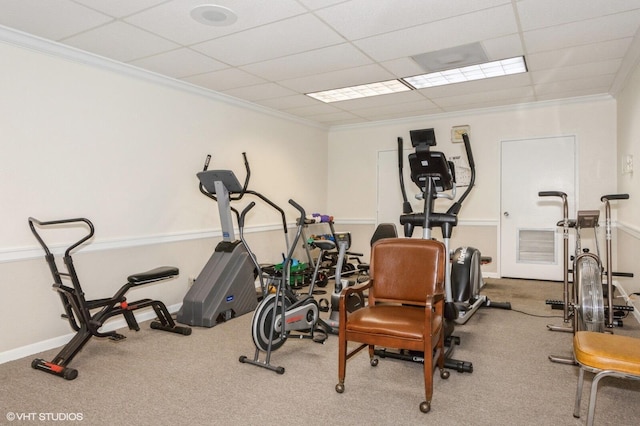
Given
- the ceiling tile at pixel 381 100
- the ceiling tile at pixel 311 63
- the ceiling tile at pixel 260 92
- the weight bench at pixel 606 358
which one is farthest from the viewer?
the ceiling tile at pixel 381 100

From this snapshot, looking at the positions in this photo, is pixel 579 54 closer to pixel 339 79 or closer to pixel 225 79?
pixel 339 79

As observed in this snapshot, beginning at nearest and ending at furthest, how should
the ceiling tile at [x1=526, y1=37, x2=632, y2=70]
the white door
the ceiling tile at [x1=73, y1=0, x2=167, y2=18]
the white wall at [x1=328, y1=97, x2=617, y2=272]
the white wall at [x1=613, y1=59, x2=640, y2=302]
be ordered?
1. the ceiling tile at [x1=73, y1=0, x2=167, y2=18]
2. the ceiling tile at [x1=526, y1=37, x2=632, y2=70]
3. the white wall at [x1=613, y1=59, x2=640, y2=302]
4. the white wall at [x1=328, y1=97, x2=617, y2=272]
5. the white door

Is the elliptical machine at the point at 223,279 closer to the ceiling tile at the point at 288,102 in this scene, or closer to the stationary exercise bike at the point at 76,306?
the stationary exercise bike at the point at 76,306

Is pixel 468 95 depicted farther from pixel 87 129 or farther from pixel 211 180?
pixel 87 129

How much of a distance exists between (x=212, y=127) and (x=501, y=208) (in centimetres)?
417

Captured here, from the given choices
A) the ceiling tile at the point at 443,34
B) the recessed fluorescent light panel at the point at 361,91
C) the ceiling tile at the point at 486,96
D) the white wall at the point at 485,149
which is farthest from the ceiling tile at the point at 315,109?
the ceiling tile at the point at 443,34

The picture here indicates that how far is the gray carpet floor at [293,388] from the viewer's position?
225 centimetres

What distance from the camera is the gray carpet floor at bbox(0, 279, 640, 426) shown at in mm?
2246

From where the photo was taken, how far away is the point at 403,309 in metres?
→ 2.72

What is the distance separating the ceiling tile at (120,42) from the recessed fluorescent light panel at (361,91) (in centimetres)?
204

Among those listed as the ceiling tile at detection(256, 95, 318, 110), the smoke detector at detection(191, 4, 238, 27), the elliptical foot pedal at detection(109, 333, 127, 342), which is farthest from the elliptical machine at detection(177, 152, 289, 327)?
the ceiling tile at detection(256, 95, 318, 110)

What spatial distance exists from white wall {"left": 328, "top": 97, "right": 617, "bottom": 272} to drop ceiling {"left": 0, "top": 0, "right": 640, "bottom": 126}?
70cm

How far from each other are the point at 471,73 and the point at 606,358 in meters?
3.26

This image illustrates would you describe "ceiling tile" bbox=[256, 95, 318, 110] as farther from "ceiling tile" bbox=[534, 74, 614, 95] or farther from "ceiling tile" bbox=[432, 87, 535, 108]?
"ceiling tile" bbox=[534, 74, 614, 95]
